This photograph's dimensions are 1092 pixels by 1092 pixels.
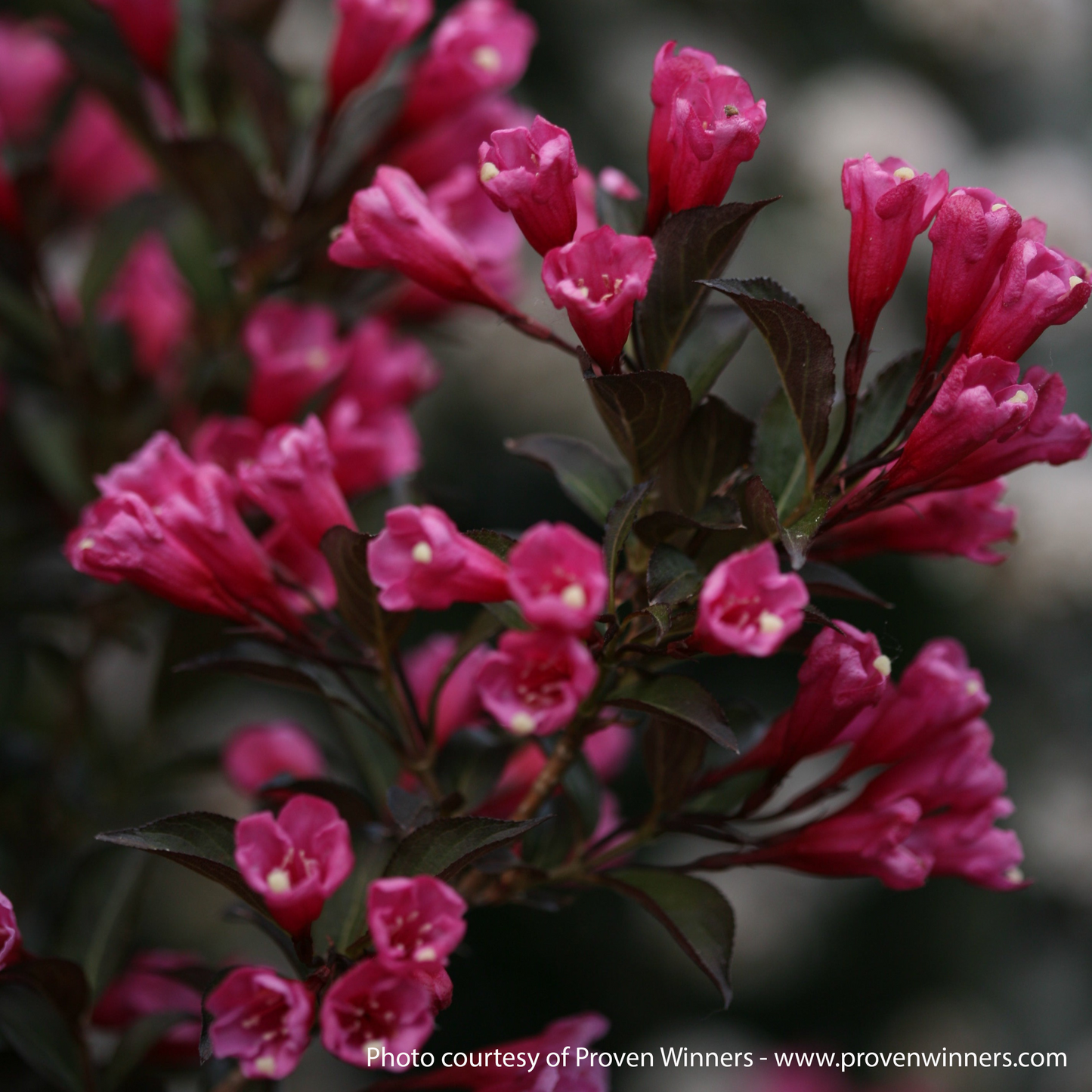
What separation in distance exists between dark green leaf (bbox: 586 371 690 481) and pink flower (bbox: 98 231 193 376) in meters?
0.40

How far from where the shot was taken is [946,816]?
0.44 m

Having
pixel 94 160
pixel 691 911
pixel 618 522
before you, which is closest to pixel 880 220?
pixel 618 522

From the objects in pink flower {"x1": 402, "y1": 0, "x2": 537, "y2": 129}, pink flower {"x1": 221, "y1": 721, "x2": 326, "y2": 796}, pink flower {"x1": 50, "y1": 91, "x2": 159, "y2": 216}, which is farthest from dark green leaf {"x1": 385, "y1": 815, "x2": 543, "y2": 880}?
pink flower {"x1": 50, "y1": 91, "x2": 159, "y2": 216}

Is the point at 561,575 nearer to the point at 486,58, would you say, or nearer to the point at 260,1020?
the point at 260,1020

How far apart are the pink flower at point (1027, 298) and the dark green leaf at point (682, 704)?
5.8 inches

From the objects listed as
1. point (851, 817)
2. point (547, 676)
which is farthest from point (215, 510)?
point (851, 817)

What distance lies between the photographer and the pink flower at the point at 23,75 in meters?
0.78

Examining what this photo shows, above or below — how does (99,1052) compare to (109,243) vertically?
below

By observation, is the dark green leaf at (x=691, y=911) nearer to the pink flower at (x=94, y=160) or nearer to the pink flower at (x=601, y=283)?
the pink flower at (x=601, y=283)

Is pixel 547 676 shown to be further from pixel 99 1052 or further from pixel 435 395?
pixel 435 395

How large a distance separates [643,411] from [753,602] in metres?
0.08

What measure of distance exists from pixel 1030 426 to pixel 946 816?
156 millimetres

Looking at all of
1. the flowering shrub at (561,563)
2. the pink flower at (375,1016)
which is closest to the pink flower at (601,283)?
the flowering shrub at (561,563)

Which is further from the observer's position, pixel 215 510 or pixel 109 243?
pixel 109 243
